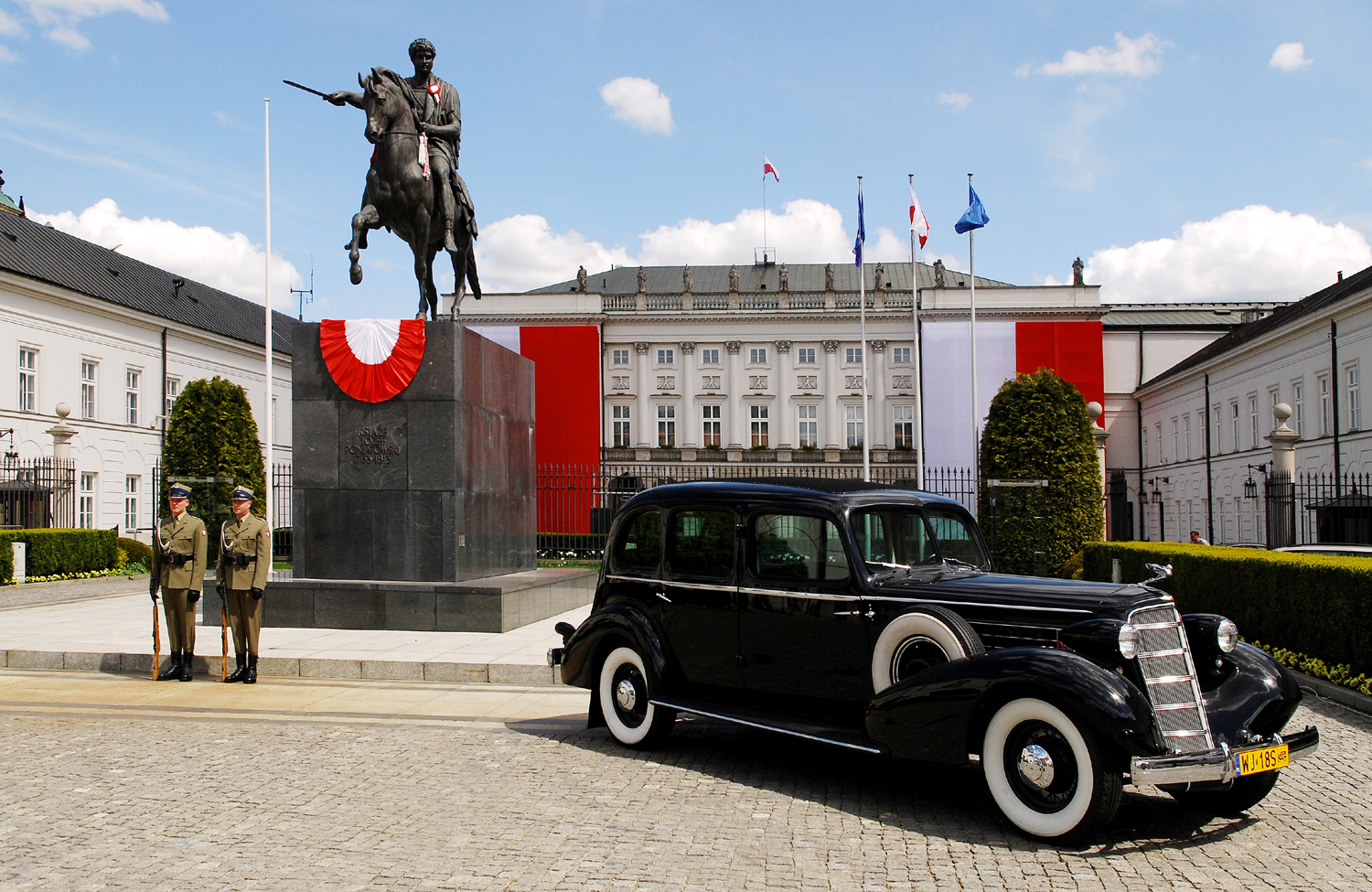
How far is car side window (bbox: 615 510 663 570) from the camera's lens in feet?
24.5

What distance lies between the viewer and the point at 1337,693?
9.22 metres

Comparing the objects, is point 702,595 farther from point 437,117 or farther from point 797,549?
point 437,117

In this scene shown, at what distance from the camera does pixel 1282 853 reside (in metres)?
4.93

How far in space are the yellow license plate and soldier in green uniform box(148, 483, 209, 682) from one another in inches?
362

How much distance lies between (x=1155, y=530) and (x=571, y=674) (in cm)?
5822

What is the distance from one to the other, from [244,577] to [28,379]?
34.1 meters

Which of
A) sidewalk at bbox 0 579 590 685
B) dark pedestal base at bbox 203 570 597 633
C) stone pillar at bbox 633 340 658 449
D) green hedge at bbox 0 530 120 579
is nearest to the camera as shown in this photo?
sidewalk at bbox 0 579 590 685

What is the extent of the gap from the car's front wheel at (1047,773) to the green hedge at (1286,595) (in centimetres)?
372

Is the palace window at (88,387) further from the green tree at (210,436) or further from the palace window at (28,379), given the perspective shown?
the green tree at (210,436)

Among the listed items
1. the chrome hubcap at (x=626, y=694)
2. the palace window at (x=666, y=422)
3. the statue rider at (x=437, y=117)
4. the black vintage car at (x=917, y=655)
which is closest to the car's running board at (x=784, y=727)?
the black vintage car at (x=917, y=655)

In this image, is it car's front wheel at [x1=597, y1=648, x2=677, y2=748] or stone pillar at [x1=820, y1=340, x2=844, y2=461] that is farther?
stone pillar at [x1=820, y1=340, x2=844, y2=461]

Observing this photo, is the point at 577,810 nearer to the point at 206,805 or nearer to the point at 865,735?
the point at 865,735

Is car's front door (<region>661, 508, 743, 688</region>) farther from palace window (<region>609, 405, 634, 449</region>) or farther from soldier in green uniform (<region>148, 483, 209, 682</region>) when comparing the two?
palace window (<region>609, 405, 634, 449</region>)

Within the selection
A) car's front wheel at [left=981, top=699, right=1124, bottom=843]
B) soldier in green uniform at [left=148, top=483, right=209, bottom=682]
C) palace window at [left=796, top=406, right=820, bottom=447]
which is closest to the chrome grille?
car's front wheel at [left=981, top=699, right=1124, bottom=843]
